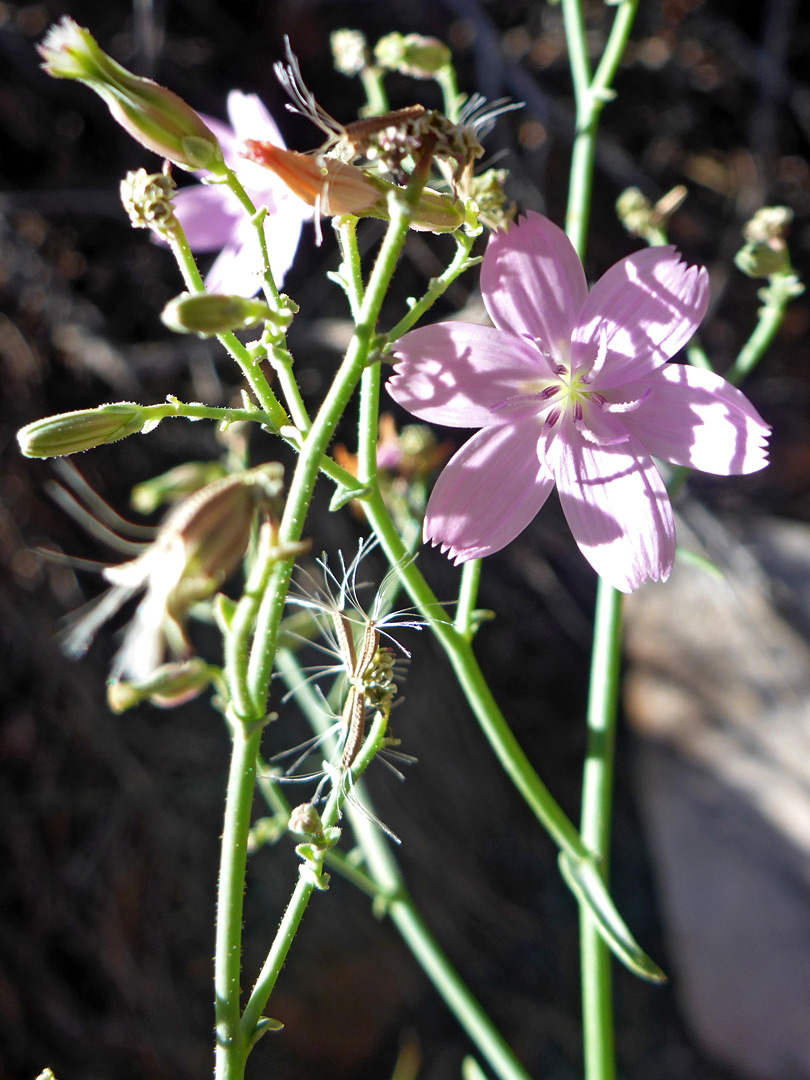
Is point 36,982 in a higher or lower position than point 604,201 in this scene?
lower

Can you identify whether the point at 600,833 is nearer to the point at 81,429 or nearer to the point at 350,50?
the point at 81,429

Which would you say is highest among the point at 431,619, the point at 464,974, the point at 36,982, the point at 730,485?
the point at 431,619

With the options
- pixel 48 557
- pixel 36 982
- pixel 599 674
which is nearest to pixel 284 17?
pixel 48 557

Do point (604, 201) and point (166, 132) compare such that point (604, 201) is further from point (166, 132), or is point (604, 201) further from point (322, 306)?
point (166, 132)

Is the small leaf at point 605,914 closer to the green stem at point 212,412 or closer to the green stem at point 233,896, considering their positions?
the green stem at point 233,896

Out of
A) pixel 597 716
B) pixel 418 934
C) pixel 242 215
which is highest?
pixel 242 215

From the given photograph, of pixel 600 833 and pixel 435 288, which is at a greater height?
pixel 435 288

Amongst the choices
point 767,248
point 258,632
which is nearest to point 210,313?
point 258,632
